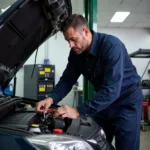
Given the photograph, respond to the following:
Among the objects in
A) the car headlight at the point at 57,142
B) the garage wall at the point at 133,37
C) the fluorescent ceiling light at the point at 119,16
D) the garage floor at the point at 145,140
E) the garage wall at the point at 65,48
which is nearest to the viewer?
the car headlight at the point at 57,142

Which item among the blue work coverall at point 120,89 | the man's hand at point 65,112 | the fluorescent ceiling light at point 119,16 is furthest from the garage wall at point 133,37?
the man's hand at point 65,112

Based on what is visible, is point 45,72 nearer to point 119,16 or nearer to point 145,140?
point 119,16

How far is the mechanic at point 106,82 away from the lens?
1532 millimetres

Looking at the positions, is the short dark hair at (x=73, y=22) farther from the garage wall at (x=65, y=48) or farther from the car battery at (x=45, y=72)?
the garage wall at (x=65, y=48)

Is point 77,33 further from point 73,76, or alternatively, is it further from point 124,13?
point 124,13

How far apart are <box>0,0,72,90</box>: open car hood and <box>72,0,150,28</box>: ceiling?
Result: 348cm

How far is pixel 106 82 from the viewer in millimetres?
1565

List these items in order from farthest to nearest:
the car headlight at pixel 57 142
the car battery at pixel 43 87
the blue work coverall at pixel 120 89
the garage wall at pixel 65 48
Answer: the garage wall at pixel 65 48 → the car battery at pixel 43 87 → the blue work coverall at pixel 120 89 → the car headlight at pixel 57 142

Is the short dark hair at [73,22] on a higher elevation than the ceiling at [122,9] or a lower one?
lower

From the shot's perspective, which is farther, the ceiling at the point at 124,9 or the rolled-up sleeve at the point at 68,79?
the ceiling at the point at 124,9

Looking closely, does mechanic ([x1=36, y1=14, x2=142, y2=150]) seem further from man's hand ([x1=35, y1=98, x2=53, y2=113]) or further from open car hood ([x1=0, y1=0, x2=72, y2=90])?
open car hood ([x1=0, y1=0, x2=72, y2=90])

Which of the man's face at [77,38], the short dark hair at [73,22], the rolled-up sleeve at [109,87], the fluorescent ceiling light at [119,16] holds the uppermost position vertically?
the fluorescent ceiling light at [119,16]

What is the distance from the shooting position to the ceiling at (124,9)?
530cm

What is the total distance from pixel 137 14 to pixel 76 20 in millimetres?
5102
